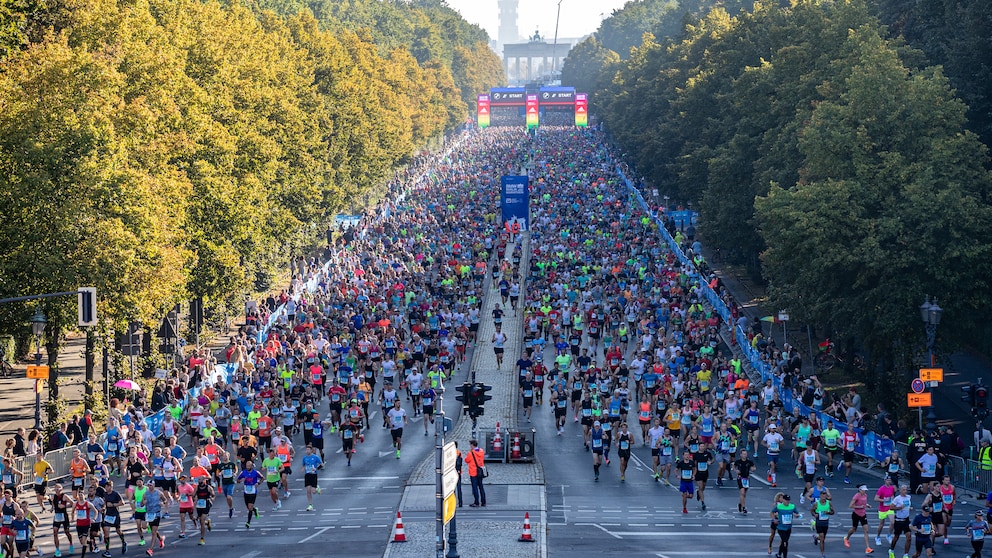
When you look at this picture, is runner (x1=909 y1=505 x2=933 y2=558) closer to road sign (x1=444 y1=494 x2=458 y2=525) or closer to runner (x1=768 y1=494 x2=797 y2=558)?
runner (x1=768 y1=494 x2=797 y2=558)

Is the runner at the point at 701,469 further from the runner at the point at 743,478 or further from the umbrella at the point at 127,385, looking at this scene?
the umbrella at the point at 127,385

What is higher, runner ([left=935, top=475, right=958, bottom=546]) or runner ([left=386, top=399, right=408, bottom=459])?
runner ([left=386, top=399, right=408, bottom=459])

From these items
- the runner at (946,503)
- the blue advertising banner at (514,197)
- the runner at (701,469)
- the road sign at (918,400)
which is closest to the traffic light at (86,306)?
the runner at (701,469)

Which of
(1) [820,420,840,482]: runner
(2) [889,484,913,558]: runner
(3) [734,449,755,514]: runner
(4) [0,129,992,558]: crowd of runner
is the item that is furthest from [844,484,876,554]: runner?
(1) [820,420,840,482]: runner

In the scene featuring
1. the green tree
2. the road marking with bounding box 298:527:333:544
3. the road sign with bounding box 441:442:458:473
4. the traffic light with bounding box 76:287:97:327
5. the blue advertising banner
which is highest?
the blue advertising banner

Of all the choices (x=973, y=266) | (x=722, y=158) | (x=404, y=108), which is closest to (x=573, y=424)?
(x=973, y=266)

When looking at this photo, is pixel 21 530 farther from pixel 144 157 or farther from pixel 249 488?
pixel 144 157

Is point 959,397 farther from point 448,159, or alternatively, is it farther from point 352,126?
point 448,159
